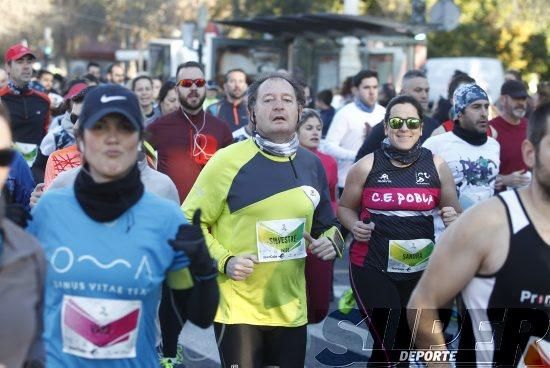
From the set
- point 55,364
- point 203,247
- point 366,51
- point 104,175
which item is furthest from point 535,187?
point 366,51

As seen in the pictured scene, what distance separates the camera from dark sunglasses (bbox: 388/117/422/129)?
6.47 m

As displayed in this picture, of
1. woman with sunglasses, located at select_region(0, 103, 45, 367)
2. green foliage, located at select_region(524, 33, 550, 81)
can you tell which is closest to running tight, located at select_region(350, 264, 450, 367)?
woman with sunglasses, located at select_region(0, 103, 45, 367)

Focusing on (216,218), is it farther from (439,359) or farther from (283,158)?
(439,359)

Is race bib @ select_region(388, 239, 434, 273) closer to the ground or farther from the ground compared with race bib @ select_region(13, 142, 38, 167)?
farther from the ground

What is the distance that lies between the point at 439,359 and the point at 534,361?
153cm

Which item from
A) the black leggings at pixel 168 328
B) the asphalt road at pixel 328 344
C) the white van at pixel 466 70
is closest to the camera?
the black leggings at pixel 168 328

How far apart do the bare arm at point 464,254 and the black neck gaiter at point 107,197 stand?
1101 millimetres

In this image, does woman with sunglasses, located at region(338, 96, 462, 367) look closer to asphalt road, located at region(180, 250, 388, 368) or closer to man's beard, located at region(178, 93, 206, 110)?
asphalt road, located at region(180, 250, 388, 368)

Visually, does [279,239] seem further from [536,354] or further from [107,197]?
[107,197]

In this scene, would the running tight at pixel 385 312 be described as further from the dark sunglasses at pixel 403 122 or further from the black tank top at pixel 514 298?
the black tank top at pixel 514 298

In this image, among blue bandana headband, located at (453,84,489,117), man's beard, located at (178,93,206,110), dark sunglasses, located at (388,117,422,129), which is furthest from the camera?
man's beard, located at (178,93,206,110)

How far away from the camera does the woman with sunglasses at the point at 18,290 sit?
10.5 feet

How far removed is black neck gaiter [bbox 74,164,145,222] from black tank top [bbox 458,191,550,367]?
1244 mm

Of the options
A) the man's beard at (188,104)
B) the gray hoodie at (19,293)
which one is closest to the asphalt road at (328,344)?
the man's beard at (188,104)
